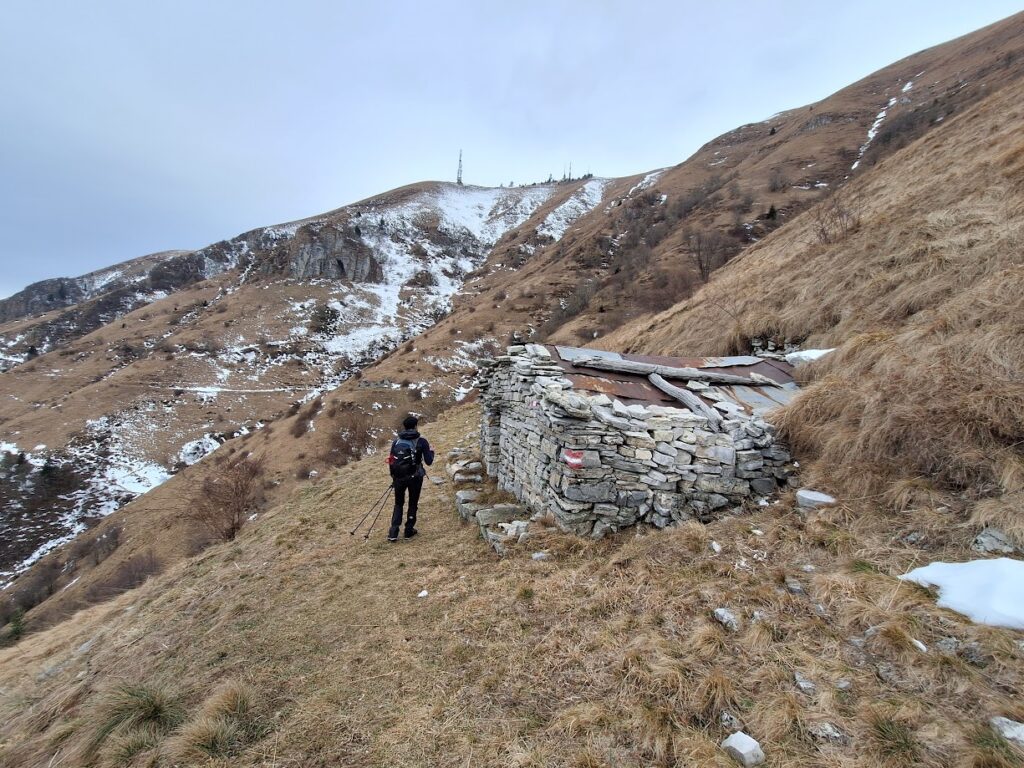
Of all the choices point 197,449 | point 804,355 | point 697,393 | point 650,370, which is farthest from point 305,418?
point 804,355

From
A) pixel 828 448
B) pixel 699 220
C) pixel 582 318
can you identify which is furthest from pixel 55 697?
pixel 699 220

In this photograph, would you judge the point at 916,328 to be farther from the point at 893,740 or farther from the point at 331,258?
the point at 331,258

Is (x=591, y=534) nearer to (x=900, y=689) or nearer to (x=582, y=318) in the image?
(x=900, y=689)

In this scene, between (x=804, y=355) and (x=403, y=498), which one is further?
(x=804, y=355)

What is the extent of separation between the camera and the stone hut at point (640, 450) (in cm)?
663

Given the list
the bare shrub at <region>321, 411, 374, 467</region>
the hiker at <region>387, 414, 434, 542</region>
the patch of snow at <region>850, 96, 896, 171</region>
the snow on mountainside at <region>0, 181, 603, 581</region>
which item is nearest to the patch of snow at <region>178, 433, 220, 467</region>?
the snow on mountainside at <region>0, 181, 603, 581</region>

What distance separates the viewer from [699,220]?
44.6m

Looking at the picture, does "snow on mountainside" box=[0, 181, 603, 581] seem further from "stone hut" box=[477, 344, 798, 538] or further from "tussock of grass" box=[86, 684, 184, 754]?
"stone hut" box=[477, 344, 798, 538]

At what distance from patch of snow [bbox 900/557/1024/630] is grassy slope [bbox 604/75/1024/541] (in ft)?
2.15

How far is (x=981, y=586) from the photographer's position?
371 centimetres

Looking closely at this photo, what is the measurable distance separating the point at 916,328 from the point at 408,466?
944cm

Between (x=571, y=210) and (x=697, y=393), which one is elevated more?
(x=571, y=210)

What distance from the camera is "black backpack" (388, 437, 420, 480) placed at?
8.32 meters

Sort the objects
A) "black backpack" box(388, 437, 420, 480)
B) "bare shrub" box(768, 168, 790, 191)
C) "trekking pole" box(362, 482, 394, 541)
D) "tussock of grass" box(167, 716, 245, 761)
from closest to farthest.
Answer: "tussock of grass" box(167, 716, 245, 761)
"black backpack" box(388, 437, 420, 480)
"trekking pole" box(362, 482, 394, 541)
"bare shrub" box(768, 168, 790, 191)
